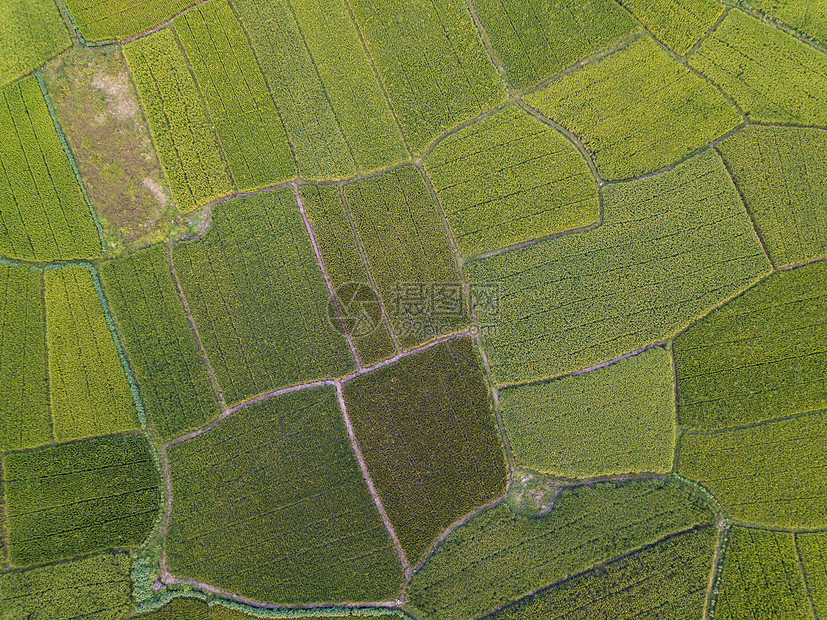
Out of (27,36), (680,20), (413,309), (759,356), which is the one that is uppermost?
(27,36)

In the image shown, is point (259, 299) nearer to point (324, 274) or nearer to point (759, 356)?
point (324, 274)

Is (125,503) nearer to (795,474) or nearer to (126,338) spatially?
(126,338)

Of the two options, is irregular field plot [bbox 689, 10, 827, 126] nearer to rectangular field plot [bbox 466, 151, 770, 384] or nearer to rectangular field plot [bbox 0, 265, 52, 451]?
rectangular field plot [bbox 466, 151, 770, 384]

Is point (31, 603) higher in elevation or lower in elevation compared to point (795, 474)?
higher

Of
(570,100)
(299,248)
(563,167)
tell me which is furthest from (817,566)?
(299,248)

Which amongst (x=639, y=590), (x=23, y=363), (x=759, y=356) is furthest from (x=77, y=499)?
(x=759, y=356)

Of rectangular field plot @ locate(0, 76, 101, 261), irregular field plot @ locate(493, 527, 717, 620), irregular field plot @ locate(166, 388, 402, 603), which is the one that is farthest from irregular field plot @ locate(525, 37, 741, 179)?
rectangular field plot @ locate(0, 76, 101, 261)

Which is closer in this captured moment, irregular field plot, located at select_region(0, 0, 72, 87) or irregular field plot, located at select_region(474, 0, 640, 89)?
irregular field plot, located at select_region(0, 0, 72, 87)
